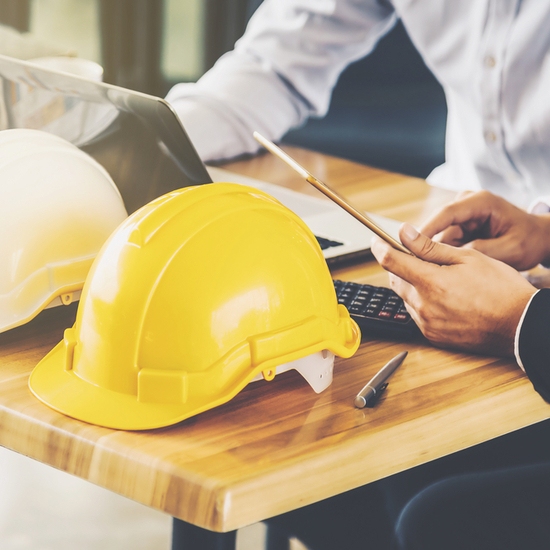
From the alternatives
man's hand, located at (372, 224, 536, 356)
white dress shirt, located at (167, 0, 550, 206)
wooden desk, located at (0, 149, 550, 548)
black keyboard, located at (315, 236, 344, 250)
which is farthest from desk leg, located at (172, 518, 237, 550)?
white dress shirt, located at (167, 0, 550, 206)

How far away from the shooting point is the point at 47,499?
180 cm

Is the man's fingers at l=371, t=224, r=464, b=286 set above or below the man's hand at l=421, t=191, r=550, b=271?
above

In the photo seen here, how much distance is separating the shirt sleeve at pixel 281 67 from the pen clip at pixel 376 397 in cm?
86

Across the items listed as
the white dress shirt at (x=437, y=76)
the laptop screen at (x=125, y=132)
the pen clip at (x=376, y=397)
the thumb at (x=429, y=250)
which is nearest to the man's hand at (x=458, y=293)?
the thumb at (x=429, y=250)

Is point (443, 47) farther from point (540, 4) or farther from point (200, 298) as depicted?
point (200, 298)

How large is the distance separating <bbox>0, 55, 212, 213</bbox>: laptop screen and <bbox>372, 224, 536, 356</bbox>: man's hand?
25cm

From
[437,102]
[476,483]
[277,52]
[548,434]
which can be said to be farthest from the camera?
[437,102]

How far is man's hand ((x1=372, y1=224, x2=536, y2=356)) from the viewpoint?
2.40 feet

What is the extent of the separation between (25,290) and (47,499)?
4.10 ft

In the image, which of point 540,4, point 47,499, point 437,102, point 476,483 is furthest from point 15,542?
point 437,102

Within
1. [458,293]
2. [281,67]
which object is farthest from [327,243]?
[281,67]

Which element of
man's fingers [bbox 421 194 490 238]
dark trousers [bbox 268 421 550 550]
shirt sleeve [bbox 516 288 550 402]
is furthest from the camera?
man's fingers [bbox 421 194 490 238]

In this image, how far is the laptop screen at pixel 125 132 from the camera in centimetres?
85

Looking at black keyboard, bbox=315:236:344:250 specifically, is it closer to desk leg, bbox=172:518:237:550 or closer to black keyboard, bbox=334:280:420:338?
black keyboard, bbox=334:280:420:338
